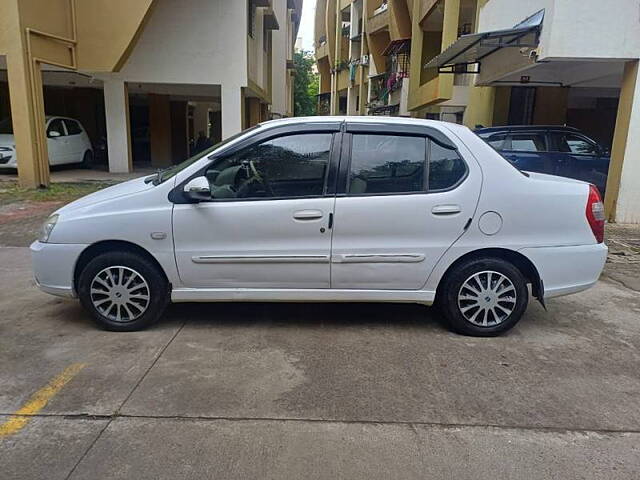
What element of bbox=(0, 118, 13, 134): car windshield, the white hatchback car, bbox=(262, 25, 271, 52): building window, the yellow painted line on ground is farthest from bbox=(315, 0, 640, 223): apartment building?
bbox=(0, 118, 13, 134): car windshield

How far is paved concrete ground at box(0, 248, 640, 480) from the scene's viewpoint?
270 centimetres

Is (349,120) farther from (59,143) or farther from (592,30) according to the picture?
(59,143)

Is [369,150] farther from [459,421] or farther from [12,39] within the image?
[12,39]

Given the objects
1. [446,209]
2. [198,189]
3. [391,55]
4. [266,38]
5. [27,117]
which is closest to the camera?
[198,189]

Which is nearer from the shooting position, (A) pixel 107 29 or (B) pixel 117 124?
(A) pixel 107 29

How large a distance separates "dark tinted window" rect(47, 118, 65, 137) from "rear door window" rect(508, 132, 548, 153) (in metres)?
12.7

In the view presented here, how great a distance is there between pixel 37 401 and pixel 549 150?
34.3 ft

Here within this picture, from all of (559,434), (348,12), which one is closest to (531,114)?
(559,434)

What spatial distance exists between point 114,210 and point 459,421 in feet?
10.1

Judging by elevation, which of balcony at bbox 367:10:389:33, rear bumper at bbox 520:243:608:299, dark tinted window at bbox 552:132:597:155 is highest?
balcony at bbox 367:10:389:33

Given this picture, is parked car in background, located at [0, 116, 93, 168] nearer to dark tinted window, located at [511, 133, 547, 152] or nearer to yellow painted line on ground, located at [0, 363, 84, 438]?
dark tinted window, located at [511, 133, 547, 152]

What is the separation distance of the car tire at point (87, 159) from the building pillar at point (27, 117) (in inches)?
204

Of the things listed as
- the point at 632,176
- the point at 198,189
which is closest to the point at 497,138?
the point at 632,176

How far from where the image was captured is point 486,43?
10359 mm
